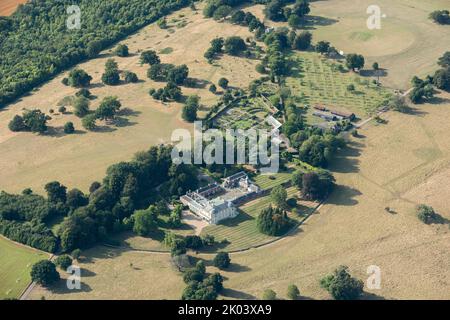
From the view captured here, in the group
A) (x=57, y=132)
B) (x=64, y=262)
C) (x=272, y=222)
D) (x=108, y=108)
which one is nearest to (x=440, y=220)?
(x=272, y=222)

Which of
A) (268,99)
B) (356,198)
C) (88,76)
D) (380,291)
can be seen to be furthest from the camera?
(88,76)

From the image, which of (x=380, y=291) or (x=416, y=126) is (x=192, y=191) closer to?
(x=380, y=291)

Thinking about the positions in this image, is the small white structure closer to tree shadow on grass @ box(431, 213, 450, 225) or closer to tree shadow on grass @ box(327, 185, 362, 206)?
tree shadow on grass @ box(327, 185, 362, 206)

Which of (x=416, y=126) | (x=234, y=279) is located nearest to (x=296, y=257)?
(x=234, y=279)

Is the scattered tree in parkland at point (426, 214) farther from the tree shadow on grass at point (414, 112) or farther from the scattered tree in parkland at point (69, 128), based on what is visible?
the scattered tree in parkland at point (69, 128)

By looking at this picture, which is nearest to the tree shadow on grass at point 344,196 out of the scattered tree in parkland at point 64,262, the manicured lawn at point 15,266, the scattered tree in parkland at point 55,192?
the scattered tree in parkland at point 64,262

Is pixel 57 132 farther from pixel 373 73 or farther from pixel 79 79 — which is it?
pixel 373 73
